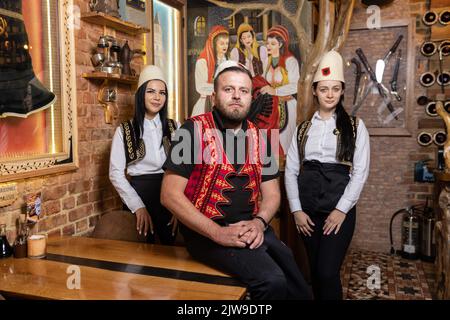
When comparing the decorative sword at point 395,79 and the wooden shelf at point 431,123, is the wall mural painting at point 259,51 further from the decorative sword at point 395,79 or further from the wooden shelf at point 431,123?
the wooden shelf at point 431,123

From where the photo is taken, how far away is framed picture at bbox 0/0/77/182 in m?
2.07

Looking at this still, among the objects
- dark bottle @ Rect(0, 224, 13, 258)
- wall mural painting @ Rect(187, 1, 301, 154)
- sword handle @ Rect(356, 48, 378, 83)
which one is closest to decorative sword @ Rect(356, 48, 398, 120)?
sword handle @ Rect(356, 48, 378, 83)

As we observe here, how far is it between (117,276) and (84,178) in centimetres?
121

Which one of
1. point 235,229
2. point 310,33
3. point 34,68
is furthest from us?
point 310,33

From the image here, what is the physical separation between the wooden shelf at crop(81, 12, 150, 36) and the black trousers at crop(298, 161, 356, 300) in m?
1.58

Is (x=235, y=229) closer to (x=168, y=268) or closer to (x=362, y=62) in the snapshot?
(x=168, y=268)

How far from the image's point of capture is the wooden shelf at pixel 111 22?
8.52 feet

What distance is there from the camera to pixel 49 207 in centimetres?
240

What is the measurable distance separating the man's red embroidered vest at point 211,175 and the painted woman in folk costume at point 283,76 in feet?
7.02

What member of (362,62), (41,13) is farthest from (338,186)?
(362,62)

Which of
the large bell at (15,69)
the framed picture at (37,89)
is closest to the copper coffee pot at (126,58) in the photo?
the framed picture at (37,89)

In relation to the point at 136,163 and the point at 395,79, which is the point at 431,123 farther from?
the point at 136,163
